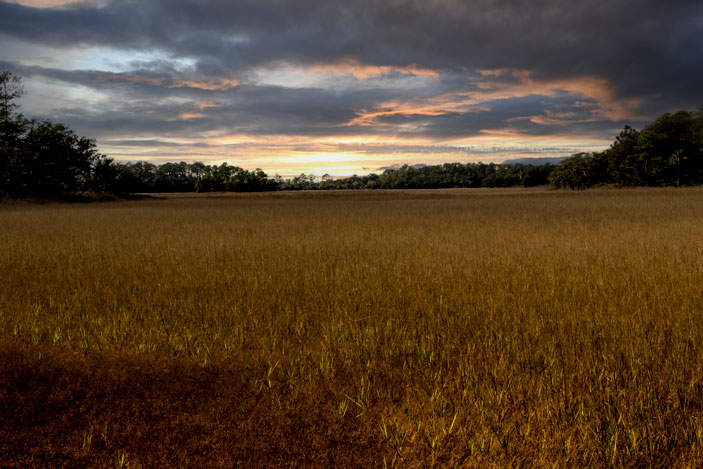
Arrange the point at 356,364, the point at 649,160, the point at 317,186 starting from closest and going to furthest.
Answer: the point at 356,364, the point at 649,160, the point at 317,186

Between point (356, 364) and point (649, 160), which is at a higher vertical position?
point (649, 160)

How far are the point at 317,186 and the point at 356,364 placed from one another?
153 m

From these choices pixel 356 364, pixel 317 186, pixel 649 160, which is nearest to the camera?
pixel 356 364

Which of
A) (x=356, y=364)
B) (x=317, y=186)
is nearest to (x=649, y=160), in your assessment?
(x=356, y=364)

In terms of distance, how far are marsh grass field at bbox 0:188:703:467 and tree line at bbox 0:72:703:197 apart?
46801mm

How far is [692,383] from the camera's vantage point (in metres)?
4.28

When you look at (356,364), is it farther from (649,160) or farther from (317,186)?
(317,186)

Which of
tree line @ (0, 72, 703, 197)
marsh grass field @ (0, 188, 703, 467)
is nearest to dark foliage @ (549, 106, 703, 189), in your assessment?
tree line @ (0, 72, 703, 197)

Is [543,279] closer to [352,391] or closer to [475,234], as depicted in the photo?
[352,391]

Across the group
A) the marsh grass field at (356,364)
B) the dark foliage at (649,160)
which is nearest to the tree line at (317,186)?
the dark foliage at (649,160)

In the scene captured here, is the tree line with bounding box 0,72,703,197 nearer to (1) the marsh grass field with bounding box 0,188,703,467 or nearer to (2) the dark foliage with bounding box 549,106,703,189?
(2) the dark foliage with bounding box 549,106,703,189

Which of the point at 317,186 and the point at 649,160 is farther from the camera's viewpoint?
the point at 317,186

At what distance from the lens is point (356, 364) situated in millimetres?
5043

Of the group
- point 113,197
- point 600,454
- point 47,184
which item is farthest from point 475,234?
point 113,197
